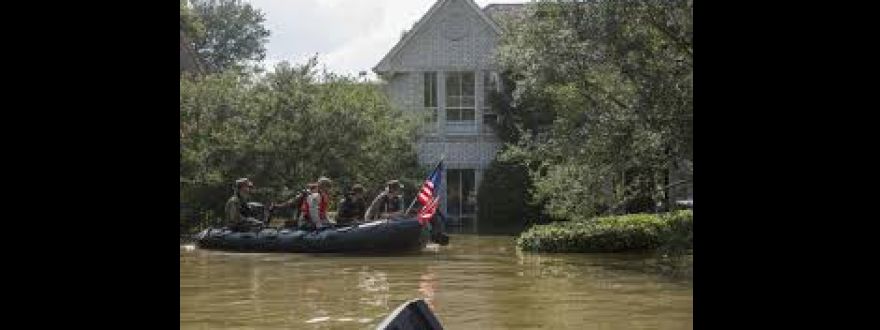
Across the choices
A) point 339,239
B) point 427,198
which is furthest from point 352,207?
point 427,198

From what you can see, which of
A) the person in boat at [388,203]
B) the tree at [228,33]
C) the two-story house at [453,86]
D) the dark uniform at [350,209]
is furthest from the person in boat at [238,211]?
the tree at [228,33]

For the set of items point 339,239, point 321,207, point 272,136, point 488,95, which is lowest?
point 339,239

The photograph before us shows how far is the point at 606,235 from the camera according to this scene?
20.2 meters

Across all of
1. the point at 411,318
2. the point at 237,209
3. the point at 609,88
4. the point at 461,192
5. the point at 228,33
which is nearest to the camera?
the point at 411,318

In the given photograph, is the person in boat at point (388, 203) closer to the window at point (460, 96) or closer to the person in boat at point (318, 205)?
the person in boat at point (318, 205)

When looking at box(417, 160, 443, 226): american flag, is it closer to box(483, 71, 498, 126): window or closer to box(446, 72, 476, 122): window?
box(483, 71, 498, 126): window

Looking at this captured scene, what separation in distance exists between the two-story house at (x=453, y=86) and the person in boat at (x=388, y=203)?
523 inches

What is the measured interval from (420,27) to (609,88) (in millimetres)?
17815

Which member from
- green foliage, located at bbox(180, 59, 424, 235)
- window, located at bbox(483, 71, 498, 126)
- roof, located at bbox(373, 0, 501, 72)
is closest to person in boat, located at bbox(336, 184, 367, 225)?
green foliage, located at bbox(180, 59, 424, 235)

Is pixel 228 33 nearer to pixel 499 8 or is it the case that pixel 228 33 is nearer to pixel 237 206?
pixel 499 8

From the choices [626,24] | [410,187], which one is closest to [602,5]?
[626,24]

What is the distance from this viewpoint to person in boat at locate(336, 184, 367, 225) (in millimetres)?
21312

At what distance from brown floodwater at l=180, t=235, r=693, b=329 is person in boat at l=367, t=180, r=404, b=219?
1.18 meters
